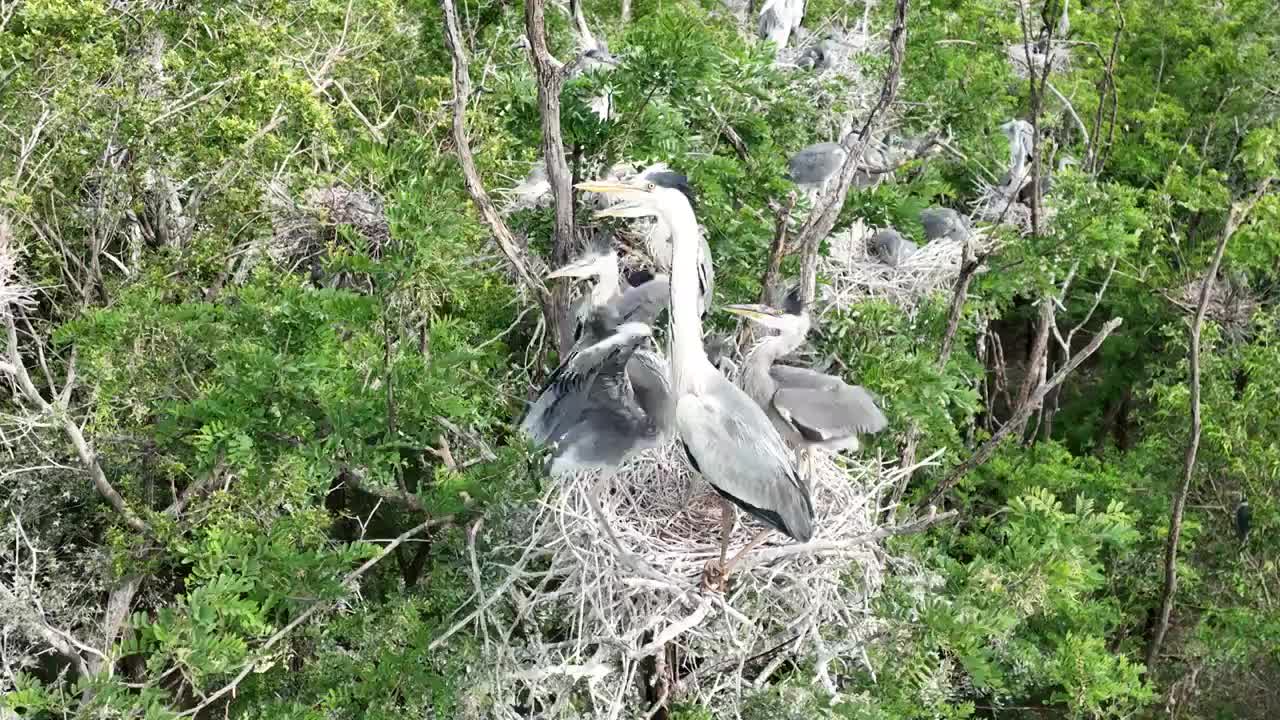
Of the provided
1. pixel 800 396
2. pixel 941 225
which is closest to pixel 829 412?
pixel 800 396

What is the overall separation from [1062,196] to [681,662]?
2.85 metres

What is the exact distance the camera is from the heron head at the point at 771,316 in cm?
387

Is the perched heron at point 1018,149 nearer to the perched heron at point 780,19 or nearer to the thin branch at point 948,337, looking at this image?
the perched heron at point 780,19

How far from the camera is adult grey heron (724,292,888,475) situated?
3736mm

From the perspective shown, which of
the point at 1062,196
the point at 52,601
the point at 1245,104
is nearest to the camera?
the point at 1062,196

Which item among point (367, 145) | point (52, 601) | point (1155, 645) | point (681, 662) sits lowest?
point (1155, 645)

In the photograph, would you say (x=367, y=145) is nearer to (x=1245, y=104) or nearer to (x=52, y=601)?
(x=52, y=601)

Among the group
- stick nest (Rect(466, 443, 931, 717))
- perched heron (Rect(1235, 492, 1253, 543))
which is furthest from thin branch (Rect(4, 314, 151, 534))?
perched heron (Rect(1235, 492, 1253, 543))

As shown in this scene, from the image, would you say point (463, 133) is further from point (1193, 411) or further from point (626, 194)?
point (1193, 411)

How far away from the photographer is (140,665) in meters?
5.63

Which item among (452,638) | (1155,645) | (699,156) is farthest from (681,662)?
(1155,645)

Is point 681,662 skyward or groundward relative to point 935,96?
groundward

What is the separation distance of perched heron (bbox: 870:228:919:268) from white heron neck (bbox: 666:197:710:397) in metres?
3.13

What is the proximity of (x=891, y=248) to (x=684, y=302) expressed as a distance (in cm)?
328
